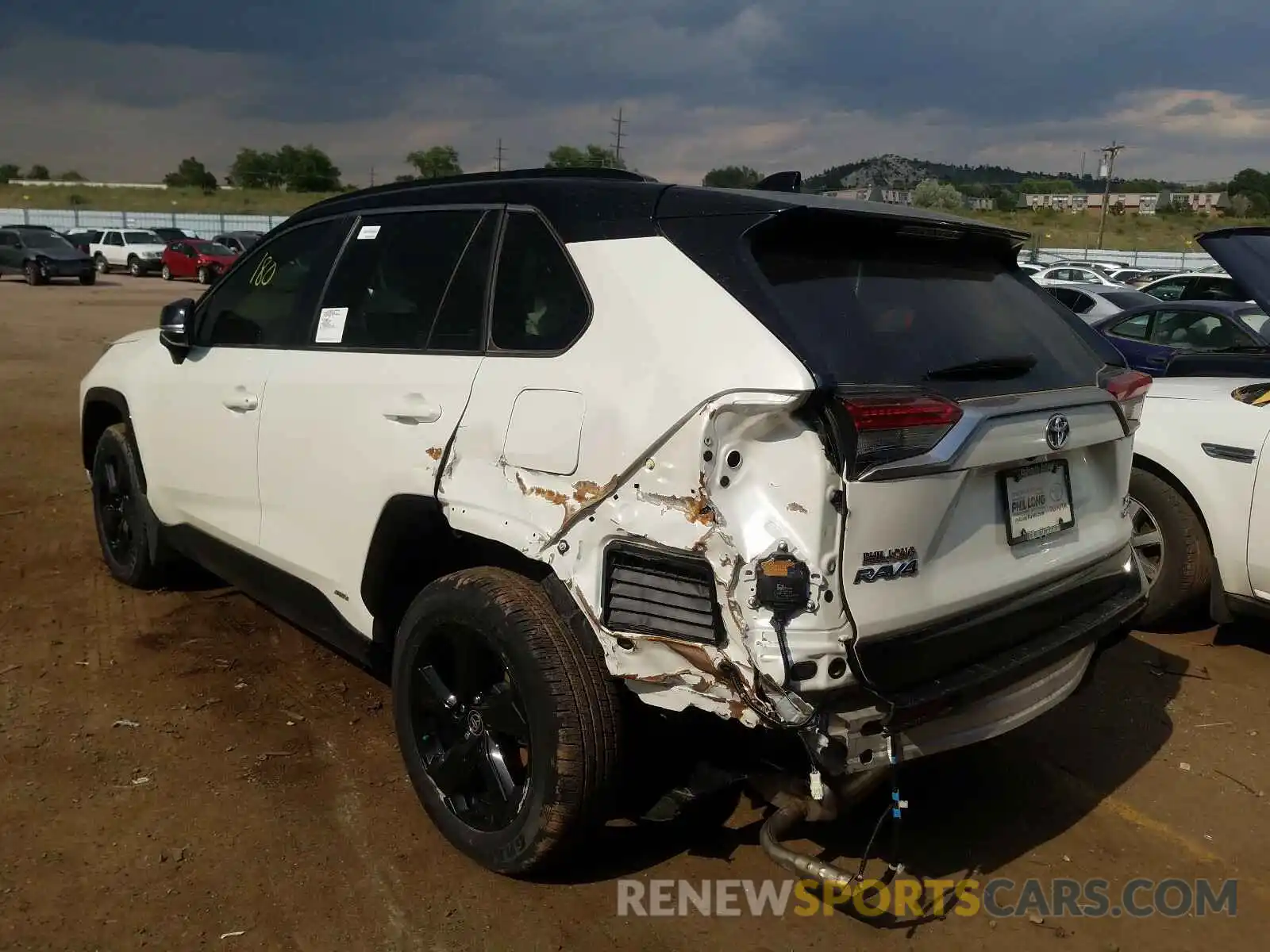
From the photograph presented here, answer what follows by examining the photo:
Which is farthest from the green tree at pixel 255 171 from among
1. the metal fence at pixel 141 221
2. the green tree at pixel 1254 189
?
the green tree at pixel 1254 189

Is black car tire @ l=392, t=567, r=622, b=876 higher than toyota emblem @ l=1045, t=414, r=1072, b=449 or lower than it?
lower

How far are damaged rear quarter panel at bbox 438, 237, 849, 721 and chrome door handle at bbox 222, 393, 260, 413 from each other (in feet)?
4.64

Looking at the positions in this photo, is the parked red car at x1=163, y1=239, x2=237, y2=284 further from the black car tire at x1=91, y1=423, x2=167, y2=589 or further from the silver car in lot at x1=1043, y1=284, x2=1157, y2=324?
the black car tire at x1=91, y1=423, x2=167, y2=589

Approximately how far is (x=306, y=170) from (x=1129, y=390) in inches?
3747

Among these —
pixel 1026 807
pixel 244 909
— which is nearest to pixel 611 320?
pixel 244 909

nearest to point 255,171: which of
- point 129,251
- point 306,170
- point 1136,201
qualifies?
point 306,170

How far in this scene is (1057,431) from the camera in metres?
2.73

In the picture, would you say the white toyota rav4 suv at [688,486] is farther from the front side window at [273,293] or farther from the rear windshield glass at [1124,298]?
the rear windshield glass at [1124,298]

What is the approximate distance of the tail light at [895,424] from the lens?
227 centimetres

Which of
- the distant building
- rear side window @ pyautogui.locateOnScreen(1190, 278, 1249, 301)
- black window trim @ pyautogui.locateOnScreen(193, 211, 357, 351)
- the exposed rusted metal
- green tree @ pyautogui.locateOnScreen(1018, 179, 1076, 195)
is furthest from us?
green tree @ pyautogui.locateOnScreen(1018, 179, 1076, 195)

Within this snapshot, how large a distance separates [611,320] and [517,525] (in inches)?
23.3

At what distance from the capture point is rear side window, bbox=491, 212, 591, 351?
2746 mm

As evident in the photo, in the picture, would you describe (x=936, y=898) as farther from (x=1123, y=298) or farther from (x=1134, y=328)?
(x=1123, y=298)

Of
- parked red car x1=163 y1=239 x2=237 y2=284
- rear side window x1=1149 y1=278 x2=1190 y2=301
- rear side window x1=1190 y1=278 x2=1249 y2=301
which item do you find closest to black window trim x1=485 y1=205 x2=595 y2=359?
rear side window x1=1190 y1=278 x2=1249 y2=301
